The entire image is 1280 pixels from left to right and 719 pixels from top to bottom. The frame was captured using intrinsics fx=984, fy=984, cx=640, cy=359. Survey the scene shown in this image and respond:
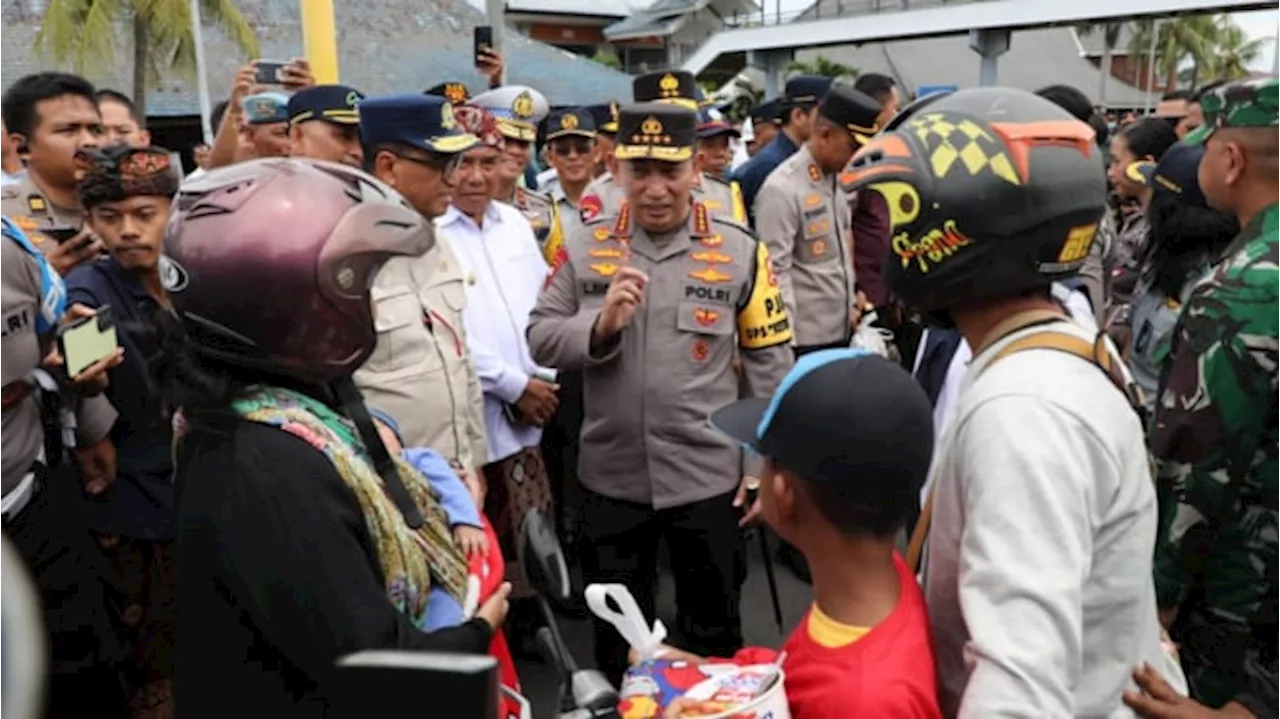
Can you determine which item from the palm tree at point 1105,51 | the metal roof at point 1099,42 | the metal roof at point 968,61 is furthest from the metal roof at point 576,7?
the metal roof at point 1099,42

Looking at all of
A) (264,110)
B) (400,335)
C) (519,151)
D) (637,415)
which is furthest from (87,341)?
(519,151)

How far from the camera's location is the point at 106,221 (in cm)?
326

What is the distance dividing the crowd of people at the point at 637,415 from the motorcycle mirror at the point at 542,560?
170 mm

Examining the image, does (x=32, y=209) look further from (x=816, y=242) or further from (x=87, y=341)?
(x=816, y=242)

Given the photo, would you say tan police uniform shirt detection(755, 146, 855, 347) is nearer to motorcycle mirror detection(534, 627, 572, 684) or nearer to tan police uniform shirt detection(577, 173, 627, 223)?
tan police uniform shirt detection(577, 173, 627, 223)

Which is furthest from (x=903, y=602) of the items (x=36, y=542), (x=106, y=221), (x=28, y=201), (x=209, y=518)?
(x=28, y=201)

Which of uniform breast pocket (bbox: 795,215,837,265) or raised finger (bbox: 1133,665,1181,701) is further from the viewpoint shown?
uniform breast pocket (bbox: 795,215,837,265)

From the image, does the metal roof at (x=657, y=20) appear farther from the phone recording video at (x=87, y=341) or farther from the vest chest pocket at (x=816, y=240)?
the phone recording video at (x=87, y=341)

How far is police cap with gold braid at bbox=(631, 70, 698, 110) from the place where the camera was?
270 inches

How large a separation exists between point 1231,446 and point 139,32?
24.4m

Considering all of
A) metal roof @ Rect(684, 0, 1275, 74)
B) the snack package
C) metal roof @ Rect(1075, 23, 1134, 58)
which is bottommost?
the snack package

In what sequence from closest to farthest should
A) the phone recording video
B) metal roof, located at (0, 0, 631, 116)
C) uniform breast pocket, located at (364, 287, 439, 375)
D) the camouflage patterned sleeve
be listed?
the camouflage patterned sleeve, the phone recording video, uniform breast pocket, located at (364, 287, 439, 375), metal roof, located at (0, 0, 631, 116)

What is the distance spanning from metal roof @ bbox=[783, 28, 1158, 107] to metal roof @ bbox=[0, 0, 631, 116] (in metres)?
15.5

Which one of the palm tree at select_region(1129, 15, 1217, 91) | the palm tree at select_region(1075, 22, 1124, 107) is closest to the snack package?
the palm tree at select_region(1075, 22, 1124, 107)
